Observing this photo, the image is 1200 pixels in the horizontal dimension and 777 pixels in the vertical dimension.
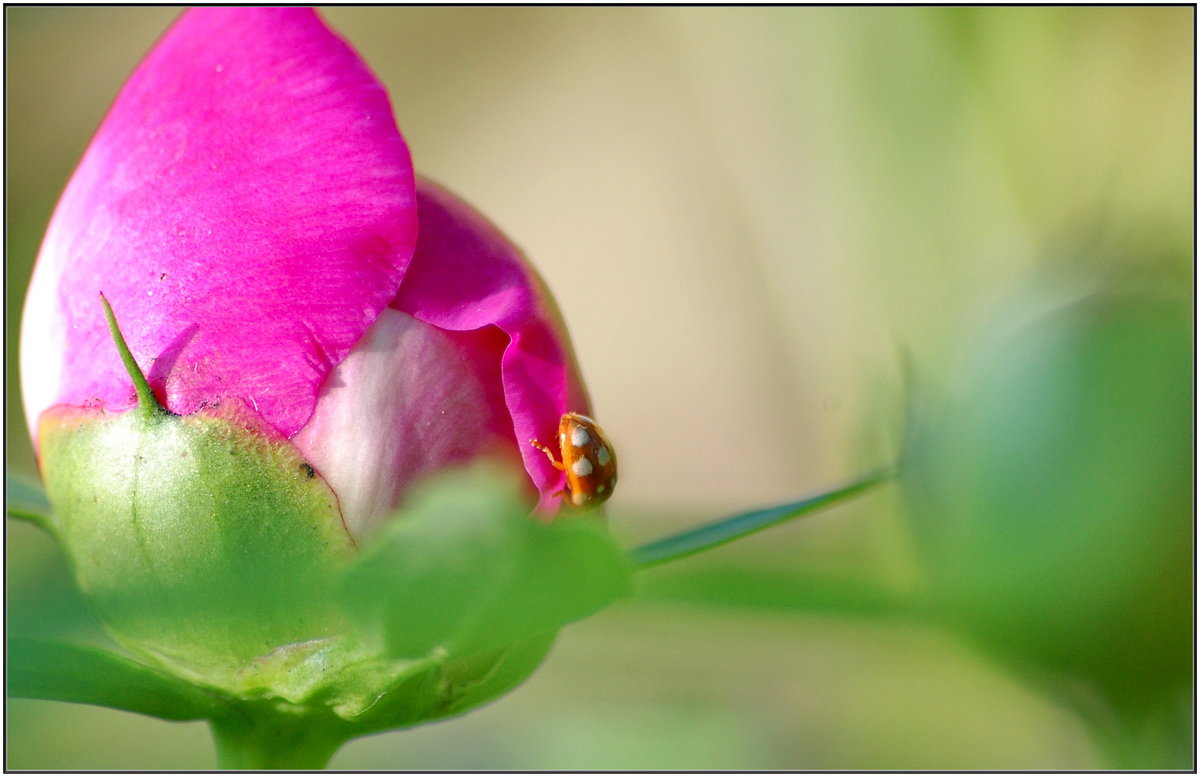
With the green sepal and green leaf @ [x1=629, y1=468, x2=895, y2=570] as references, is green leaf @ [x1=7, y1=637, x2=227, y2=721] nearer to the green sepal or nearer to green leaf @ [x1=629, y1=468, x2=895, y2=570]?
A: the green sepal

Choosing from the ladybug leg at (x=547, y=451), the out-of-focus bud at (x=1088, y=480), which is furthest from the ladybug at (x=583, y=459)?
the out-of-focus bud at (x=1088, y=480)

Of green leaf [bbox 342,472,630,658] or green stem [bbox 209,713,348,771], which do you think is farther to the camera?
green stem [bbox 209,713,348,771]

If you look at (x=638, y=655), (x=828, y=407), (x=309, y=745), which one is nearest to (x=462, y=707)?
(x=309, y=745)

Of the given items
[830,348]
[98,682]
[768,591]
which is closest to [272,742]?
[98,682]

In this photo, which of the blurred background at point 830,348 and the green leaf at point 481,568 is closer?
the green leaf at point 481,568

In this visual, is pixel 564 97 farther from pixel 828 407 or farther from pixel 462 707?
pixel 462 707

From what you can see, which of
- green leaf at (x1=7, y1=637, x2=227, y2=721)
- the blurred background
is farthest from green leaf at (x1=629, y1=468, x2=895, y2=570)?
green leaf at (x1=7, y1=637, x2=227, y2=721)

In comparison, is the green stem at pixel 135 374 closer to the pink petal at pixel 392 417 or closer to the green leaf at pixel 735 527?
the pink petal at pixel 392 417
